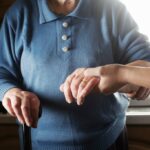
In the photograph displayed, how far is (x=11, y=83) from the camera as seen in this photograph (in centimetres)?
63

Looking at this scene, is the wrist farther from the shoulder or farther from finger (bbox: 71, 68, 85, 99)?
the shoulder

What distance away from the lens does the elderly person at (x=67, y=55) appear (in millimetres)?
638

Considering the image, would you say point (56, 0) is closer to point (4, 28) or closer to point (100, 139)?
point (4, 28)

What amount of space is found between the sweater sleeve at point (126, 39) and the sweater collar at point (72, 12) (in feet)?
0.20

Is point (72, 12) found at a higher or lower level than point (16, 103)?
higher

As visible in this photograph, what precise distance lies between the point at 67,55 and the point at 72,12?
10 cm

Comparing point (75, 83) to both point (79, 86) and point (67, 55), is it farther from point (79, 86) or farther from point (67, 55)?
point (67, 55)

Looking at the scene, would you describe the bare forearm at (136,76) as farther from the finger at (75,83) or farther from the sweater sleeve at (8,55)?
the sweater sleeve at (8,55)

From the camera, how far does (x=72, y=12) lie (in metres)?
0.66

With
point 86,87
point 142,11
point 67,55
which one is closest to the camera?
point 86,87

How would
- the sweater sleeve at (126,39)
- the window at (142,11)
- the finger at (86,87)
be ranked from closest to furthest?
1. the finger at (86,87)
2. the sweater sleeve at (126,39)
3. the window at (142,11)

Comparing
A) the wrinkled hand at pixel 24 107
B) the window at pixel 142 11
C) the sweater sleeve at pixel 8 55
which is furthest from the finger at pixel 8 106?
the window at pixel 142 11

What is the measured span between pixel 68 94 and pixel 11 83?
0.18 meters

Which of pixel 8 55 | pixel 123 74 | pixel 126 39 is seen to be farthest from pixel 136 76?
pixel 8 55
